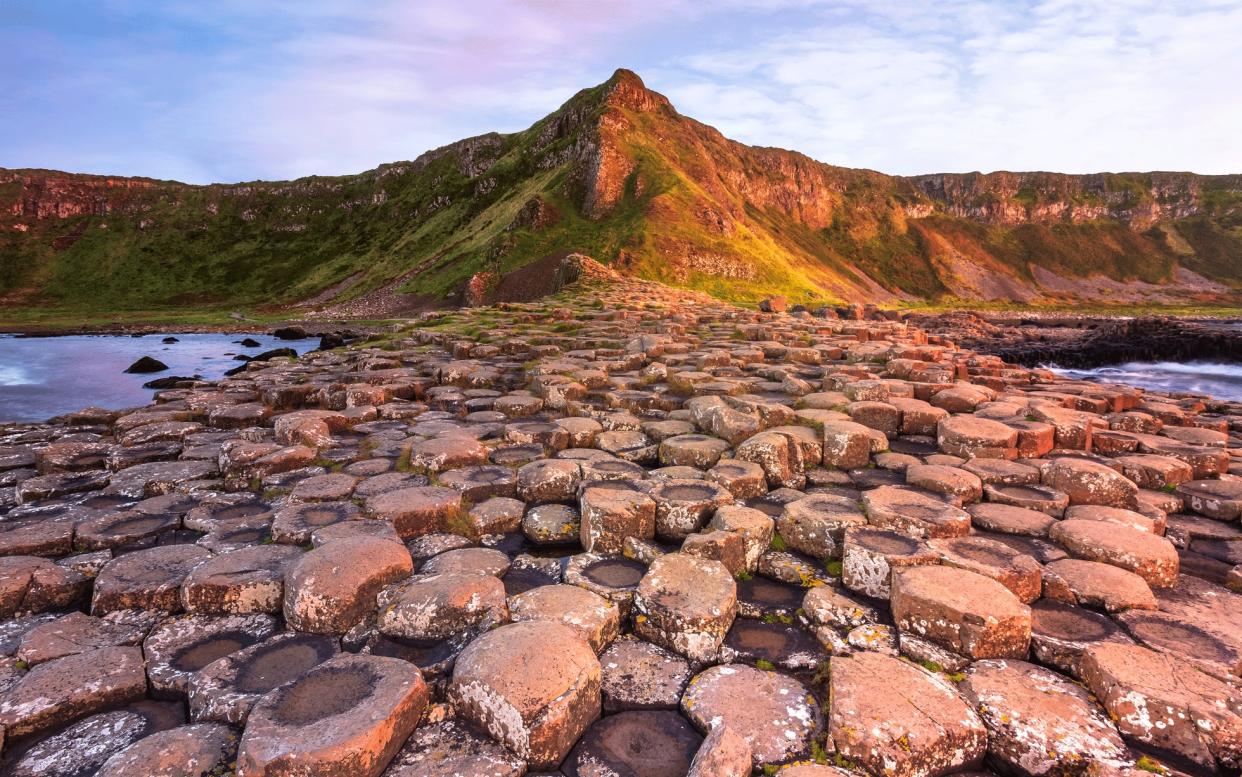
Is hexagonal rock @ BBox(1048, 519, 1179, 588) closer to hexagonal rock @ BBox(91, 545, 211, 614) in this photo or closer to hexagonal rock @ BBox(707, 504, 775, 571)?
hexagonal rock @ BBox(707, 504, 775, 571)

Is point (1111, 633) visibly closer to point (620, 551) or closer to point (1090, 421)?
point (620, 551)

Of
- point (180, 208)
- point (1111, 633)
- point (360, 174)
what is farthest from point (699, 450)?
point (180, 208)

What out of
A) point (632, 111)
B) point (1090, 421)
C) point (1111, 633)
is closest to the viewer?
point (1111, 633)

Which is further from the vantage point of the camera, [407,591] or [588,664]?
[407,591]

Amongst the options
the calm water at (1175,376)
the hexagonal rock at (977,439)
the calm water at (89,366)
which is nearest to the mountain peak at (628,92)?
the calm water at (89,366)

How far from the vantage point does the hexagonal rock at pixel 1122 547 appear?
362cm

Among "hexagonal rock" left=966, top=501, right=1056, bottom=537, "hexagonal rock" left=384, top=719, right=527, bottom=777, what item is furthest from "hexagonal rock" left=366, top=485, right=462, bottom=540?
"hexagonal rock" left=966, top=501, right=1056, bottom=537

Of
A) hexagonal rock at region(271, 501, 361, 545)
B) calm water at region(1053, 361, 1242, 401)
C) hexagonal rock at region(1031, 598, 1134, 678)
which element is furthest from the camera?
calm water at region(1053, 361, 1242, 401)

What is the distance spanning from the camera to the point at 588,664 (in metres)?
2.63

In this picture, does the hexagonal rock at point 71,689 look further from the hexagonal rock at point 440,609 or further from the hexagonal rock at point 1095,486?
the hexagonal rock at point 1095,486

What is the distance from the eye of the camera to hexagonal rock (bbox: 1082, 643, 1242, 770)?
2.37 meters

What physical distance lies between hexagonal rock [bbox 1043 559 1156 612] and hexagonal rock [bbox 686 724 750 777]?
Answer: 2.39 meters

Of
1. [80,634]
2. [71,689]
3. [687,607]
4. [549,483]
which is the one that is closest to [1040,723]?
[687,607]

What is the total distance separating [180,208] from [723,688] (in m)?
147
